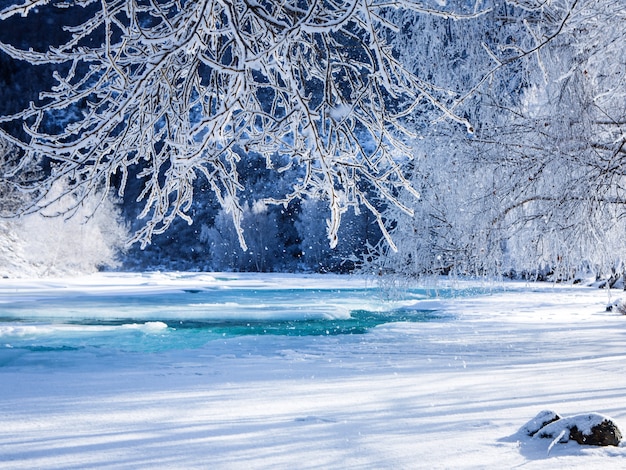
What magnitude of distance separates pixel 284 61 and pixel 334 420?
3.27m

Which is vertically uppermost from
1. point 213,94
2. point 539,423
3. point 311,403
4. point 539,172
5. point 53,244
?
point 539,172

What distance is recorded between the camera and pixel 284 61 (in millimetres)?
2232

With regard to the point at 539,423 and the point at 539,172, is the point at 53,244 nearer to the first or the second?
the point at 539,172

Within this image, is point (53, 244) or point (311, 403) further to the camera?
point (53, 244)

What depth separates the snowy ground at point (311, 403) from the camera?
12.9ft

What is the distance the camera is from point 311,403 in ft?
17.9

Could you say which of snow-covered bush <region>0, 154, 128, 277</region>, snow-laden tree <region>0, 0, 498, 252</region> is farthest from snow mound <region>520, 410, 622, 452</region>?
snow-covered bush <region>0, 154, 128, 277</region>

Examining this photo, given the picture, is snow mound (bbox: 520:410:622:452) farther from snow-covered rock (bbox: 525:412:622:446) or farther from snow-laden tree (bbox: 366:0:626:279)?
snow-laden tree (bbox: 366:0:626:279)

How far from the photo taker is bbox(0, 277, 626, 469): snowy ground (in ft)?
12.9

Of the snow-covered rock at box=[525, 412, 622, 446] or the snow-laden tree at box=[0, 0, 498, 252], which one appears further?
the snow-covered rock at box=[525, 412, 622, 446]

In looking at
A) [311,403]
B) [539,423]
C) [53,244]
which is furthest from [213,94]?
[53,244]

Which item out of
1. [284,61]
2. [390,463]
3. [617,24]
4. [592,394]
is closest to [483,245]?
[592,394]

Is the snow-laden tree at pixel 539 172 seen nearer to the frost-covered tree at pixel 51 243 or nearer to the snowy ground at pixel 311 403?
the snowy ground at pixel 311 403

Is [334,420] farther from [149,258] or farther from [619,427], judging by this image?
[149,258]
